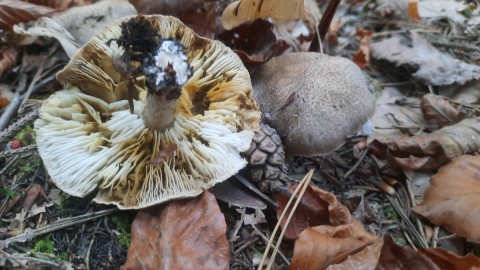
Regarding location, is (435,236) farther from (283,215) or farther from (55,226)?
(55,226)

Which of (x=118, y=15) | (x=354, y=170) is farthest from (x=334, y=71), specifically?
(x=118, y=15)

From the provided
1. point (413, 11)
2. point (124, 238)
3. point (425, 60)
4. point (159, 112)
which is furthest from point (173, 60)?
point (413, 11)

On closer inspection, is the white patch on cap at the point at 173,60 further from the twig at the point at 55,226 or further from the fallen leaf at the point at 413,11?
the fallen leaf at the point at 413,11

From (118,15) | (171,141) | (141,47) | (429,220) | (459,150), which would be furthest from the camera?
(118,15)

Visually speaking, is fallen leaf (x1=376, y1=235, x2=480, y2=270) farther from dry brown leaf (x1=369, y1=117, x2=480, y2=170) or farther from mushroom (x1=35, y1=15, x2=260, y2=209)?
mushroom (x1=35, y1=15, x2=260, y2=209)

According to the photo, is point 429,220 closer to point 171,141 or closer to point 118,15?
point 171,141

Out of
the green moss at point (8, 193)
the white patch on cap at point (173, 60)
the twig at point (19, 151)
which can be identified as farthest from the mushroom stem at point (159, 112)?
the green moss at point (8, 193)
